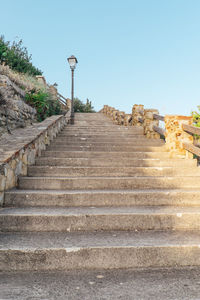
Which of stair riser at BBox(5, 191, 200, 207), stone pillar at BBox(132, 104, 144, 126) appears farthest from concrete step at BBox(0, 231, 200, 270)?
stone pillar at BBox(132, 104, 144, 126)

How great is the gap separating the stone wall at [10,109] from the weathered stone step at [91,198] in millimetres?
2779

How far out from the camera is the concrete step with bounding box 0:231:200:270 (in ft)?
8.32

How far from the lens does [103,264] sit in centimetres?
258

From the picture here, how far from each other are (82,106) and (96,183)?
73.6ft

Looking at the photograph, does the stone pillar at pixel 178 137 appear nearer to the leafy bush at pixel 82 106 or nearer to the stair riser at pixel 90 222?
the stair riser at pixel 90 222

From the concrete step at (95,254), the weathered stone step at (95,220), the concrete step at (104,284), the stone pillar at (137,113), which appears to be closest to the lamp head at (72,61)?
the stone pillar at (137,113)

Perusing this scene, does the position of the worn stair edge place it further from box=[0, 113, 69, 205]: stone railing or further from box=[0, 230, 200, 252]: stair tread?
box=[0, 230, 200, 252]: stair tread

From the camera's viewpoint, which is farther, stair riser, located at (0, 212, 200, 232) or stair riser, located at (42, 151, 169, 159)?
stair riser, located at (42, 151, 169, 159)

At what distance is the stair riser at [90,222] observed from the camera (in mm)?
3100

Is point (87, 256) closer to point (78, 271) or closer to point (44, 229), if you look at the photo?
point (78, 271)

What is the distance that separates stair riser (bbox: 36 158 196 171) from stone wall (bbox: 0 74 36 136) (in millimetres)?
1599

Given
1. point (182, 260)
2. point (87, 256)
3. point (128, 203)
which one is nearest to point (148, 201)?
point (128, 203)

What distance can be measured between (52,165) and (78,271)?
283 centimetres

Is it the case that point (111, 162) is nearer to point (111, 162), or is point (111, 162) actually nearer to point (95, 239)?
point (111, 162)
